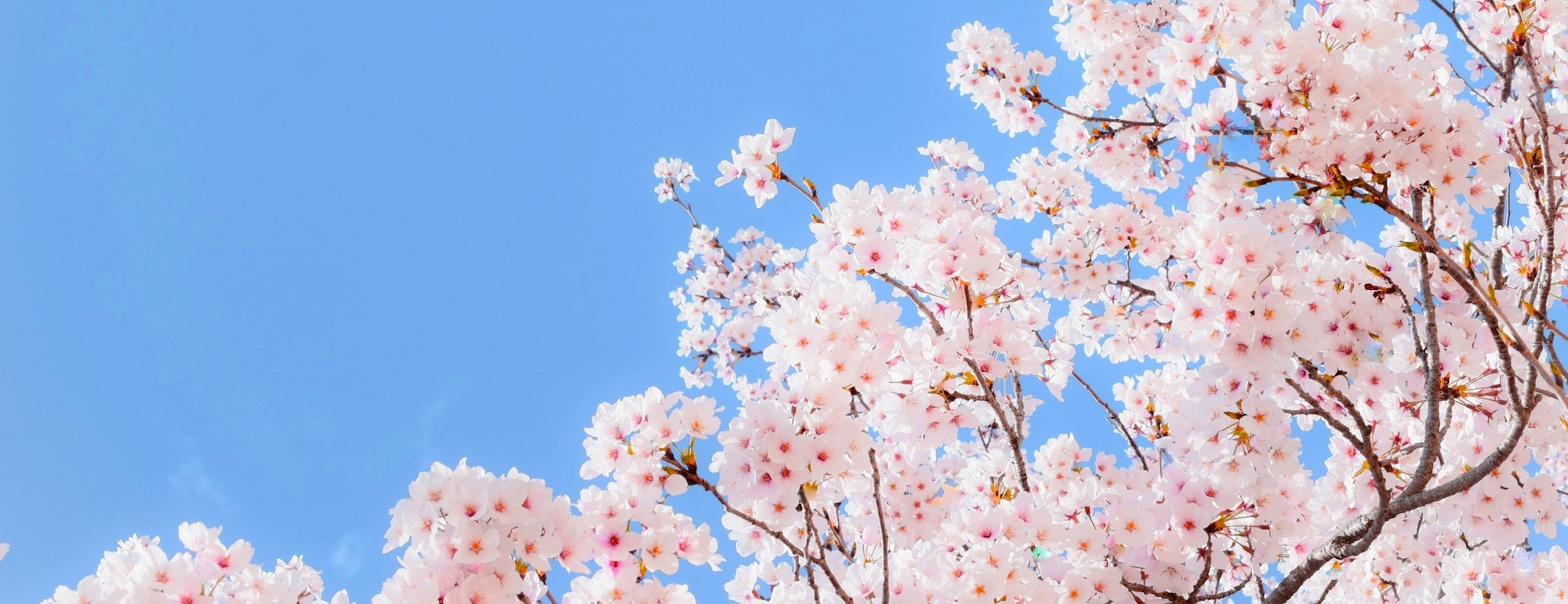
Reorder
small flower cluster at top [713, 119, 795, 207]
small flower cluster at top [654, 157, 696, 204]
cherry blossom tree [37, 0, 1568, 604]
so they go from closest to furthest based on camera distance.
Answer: cherry blossom tree [37, 0, 1568, 604] → small flower cluster at top [713, 119, 795, 207] → small flower cluster at top [654, 157, 696, 204]

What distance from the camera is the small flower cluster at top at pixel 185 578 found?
2.94m

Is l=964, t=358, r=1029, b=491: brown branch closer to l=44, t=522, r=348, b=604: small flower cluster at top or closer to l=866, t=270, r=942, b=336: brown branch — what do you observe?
l=866, t=270, r=942, b=336: brown branch

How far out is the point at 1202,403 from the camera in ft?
11.3

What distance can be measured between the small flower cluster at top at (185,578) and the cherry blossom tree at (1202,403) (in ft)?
0.04

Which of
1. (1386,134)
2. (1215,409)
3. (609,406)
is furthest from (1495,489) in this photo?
(609,406)

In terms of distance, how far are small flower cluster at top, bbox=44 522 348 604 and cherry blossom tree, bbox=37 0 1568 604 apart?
0.5 inches

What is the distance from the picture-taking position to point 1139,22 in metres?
5.74

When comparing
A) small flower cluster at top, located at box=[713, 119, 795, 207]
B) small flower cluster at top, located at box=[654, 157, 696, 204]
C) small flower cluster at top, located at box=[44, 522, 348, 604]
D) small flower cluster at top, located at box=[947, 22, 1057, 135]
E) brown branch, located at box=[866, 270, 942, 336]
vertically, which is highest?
small flower cluster at top, located at box=[654, 157, 696, 204]

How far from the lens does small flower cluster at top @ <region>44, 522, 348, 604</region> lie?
294cm

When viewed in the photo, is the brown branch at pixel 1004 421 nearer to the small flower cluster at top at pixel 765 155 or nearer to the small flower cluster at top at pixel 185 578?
the small flower cluster at top at pixel 765 155

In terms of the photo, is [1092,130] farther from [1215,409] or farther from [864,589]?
[864,589]

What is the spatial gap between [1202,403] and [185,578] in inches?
151

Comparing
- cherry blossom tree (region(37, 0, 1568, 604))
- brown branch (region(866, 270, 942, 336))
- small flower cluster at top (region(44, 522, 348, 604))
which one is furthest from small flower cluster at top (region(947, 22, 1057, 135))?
small flower cluster at top (region(44, 522, 348, 604))

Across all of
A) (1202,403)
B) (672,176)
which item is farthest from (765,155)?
(672,176)
